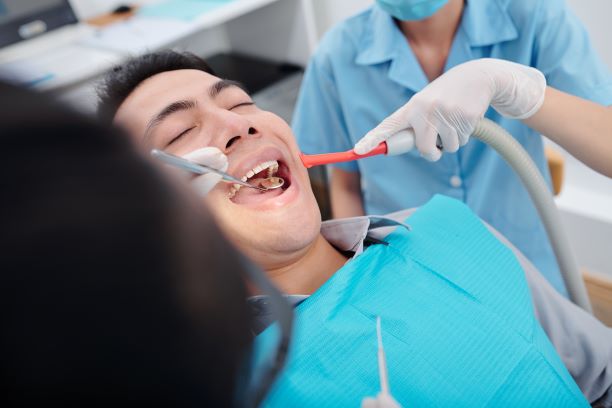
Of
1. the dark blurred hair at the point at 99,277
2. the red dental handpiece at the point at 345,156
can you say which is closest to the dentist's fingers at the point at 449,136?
the red dental handpiece at the point at 345,156

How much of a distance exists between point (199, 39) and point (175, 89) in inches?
69.8

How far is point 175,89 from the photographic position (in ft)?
3.23

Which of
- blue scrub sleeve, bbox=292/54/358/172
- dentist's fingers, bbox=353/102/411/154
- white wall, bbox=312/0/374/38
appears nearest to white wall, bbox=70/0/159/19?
white wall, bbox=312/0/374/38

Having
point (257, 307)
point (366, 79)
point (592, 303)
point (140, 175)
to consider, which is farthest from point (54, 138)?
point (592, 303)

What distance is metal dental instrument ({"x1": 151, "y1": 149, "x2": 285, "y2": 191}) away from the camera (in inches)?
27.1

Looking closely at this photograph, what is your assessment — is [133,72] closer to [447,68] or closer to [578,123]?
[447,68]

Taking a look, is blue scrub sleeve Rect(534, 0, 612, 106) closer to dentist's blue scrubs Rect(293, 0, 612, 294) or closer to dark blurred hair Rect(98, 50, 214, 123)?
dentist's blue scrubs Rect(293, 0, 612, 294)

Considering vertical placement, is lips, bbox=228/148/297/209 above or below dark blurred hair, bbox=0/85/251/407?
below

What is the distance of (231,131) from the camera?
0.94m

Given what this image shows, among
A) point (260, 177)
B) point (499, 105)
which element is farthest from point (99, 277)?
point (499, 105)

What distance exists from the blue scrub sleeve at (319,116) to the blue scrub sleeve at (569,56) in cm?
55

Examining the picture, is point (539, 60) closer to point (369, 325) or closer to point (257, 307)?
point (369, 325)

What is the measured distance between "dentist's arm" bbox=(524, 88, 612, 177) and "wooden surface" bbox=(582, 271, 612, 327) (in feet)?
1.57

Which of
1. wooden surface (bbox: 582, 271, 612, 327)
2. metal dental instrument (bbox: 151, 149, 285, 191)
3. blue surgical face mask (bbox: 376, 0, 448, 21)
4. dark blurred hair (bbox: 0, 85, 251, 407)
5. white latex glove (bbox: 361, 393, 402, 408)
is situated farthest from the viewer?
Answer: wooden surface (bbox: 582, 271, 612, 327)
